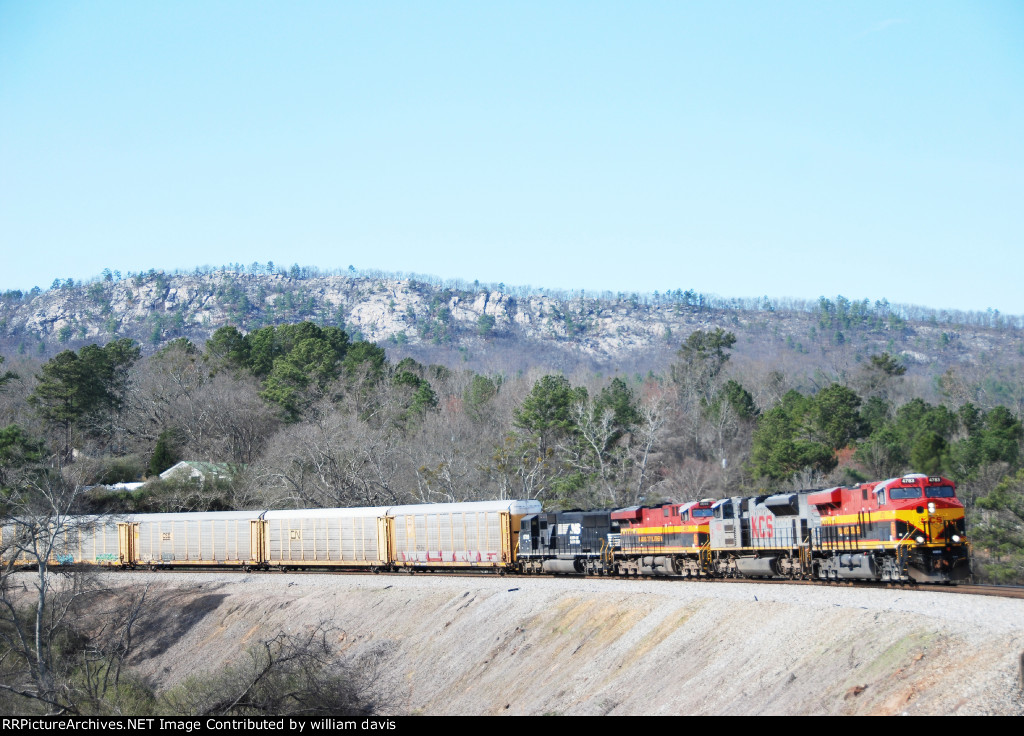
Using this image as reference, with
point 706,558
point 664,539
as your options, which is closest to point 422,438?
point 664,539

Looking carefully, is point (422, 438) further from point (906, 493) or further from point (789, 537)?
point (906, 493)

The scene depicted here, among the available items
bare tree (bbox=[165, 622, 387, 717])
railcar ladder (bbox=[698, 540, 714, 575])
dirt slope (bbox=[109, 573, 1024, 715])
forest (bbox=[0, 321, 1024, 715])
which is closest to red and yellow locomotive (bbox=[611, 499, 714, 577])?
railcar ladder (bbox=[698, 540, 714, 575])

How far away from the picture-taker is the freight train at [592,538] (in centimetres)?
2634

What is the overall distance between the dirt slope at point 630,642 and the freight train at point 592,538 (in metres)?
2.03

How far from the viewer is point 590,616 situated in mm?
28875

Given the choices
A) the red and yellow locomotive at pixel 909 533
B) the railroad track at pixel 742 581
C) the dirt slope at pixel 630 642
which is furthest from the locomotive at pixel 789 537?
the dirt slope at pixel 630 642

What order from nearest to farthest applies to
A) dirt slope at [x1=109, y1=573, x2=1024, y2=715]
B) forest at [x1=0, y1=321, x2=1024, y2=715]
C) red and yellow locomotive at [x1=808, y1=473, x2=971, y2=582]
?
dirt slope at [x1=109, y1=573, x2=1024, y2=715] → red and yellow locomotive at [x1=808, y1=473, x2=971, y2=582] → forest at [x1=0, y1=321, x2=1024, y2=715]

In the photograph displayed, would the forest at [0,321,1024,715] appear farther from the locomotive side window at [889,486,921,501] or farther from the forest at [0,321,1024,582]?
the locomotive side window at [889,486,921,501]

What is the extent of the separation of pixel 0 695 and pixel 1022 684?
2445 cm

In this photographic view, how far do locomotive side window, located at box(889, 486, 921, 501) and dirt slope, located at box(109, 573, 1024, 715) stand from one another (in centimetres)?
294

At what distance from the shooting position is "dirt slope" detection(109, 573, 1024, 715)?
55.9 ft

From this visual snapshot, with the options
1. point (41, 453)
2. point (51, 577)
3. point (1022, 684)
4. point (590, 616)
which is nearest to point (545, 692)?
point (590, 616)

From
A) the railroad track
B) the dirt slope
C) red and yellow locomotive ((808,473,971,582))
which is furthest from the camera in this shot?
red and yellow locomotive ((808,473,971,582))
